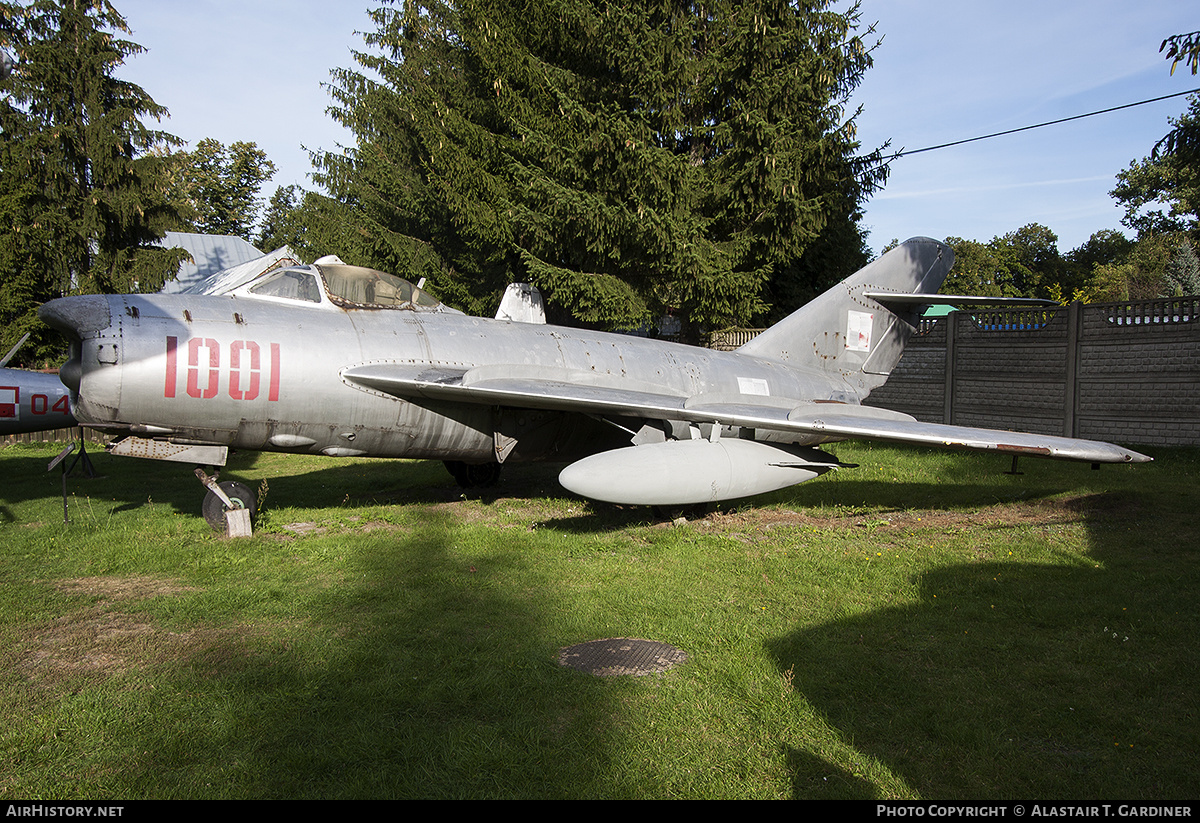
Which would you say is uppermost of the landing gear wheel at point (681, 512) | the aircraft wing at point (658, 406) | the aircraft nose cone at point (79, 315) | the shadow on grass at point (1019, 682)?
the aircraft nose cone at point (79, 315)

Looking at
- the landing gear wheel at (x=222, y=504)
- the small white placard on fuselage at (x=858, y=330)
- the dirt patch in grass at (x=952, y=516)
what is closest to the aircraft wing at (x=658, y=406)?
the dirt patch in grass at (x=952, y=516)

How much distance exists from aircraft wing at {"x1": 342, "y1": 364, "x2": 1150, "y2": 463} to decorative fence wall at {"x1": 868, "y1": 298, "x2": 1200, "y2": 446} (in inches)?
292

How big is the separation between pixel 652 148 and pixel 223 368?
34.1 ft

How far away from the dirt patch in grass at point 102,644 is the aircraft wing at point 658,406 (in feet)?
9.59

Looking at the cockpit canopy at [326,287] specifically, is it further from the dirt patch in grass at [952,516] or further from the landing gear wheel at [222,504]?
the dirt patch in grass at [952,516]

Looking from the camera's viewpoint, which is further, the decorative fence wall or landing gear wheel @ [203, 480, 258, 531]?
the decorative fence wall

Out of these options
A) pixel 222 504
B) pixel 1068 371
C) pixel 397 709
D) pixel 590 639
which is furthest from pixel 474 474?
pixel 1068 371

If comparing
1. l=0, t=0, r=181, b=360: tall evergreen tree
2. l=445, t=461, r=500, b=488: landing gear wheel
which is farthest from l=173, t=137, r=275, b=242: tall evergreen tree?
l=445, t=461, r=500, b=488: landing gear wheel

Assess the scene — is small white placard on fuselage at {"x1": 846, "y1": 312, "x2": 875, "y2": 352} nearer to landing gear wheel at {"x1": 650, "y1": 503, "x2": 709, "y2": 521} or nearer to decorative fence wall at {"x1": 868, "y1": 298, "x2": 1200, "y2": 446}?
landing gear wheel at {"x1": 650, "y1": 503, "x2": 709, "y2": 521}

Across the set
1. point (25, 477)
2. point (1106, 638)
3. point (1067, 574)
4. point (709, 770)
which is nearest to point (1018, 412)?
point (1067, 574)

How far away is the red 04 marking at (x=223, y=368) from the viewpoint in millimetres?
6578

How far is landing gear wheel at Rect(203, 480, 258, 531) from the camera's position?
761cm

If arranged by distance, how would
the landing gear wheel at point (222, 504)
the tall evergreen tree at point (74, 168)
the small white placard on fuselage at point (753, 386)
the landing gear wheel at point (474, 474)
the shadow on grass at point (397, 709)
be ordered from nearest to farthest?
the shadow on grass at point (397, 709) < the landing gear wheel at point (222, 504) < the small white placard on fuselage at point (753, 386) < the landing gear wheel at point (474, 474) < the tall evergreen tree at point (74, 168)

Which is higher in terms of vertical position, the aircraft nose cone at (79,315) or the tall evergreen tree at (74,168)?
the tall evergreen tree at (74,168)
